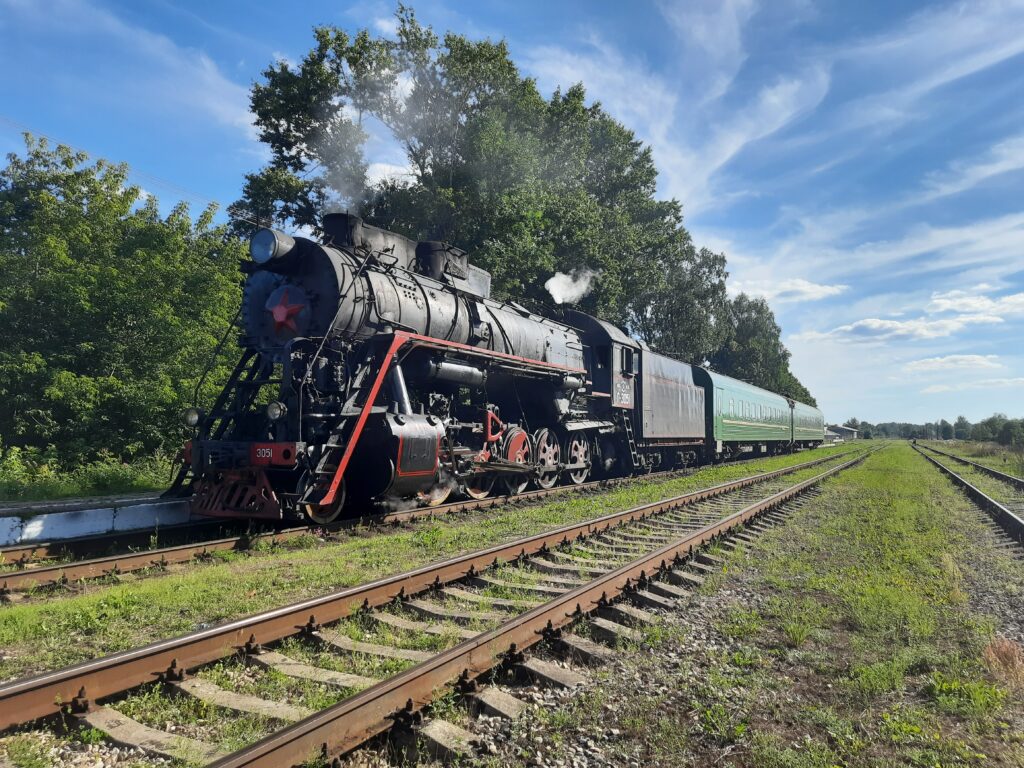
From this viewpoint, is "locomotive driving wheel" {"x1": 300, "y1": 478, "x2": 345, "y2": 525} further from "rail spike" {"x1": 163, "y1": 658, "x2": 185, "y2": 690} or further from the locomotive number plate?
"rail spike" {"x1": 163, "y1": 658, "x2": 185, "y2": 690}

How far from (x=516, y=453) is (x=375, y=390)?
4136mm

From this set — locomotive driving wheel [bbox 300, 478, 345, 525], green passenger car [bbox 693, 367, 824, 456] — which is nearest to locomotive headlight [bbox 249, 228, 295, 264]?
locomotive driving wheel [bbox 300, 478, 345, 525]

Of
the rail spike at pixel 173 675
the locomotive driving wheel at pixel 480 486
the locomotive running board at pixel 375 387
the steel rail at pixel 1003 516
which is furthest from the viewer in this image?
the locomotive driving wheel at pixel 480 486

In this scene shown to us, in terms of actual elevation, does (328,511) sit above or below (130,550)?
above

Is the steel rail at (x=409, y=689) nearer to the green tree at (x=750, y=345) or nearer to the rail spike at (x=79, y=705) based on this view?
the rail spike at (x=79, y=705)

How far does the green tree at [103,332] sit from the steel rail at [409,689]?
40.1 feet

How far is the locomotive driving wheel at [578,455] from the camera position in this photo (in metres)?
14.2

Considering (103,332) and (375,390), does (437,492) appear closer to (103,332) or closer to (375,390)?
(375,390)

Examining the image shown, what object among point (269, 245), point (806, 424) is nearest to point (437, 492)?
point (269, 245)

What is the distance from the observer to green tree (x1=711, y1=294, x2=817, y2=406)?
6088 centimetres

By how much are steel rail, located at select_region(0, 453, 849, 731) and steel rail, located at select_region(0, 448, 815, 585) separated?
111 inches

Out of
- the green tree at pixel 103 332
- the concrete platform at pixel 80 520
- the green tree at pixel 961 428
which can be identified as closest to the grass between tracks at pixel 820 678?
the concrete platform at pixel 80 520

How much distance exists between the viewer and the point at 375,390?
818 cm

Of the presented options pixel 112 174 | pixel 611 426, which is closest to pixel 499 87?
pixel 112 174
